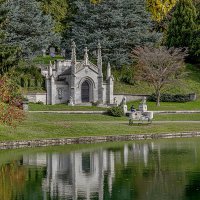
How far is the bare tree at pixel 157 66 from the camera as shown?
275ft

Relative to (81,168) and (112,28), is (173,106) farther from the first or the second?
(81,168)

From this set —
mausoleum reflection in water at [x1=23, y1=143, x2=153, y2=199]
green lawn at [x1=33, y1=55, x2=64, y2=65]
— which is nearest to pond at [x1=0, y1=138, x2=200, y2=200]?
mausoleum reflection in water at [x1=23, y1=143, x2=153, y2=199]

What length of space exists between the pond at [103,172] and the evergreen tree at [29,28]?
112ft

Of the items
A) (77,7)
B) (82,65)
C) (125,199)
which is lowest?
(125,199)

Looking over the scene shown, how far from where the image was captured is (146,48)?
8694 cm

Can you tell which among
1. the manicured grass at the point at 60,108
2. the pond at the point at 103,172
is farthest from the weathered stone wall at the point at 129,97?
the pond at the point at 103,172

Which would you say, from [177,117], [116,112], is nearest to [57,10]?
[116,112]

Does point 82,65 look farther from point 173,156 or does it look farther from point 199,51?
point 173,156

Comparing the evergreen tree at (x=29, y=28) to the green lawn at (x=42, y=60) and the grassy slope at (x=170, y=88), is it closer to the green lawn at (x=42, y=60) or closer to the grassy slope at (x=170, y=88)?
the green lawn at (x=42, y=60)

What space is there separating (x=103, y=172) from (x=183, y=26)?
194 feet

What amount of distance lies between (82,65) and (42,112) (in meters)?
13.7

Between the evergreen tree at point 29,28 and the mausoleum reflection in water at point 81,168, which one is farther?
the evergreen tree at point 29,28

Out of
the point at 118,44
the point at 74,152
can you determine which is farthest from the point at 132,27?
the point at 74,152

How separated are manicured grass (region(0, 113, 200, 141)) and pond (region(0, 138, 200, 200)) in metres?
4.65
